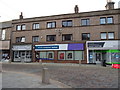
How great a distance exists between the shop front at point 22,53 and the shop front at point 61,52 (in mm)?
1956

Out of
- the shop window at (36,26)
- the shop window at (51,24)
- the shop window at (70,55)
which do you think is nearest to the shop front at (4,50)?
the shop window at (36,26)

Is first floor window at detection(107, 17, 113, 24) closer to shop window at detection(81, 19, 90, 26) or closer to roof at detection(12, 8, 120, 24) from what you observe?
roof at detection(12, 8, 120, 24)

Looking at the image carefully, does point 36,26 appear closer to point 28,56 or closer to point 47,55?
point 28,56

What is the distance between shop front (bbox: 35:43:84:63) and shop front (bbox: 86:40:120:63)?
150 cm

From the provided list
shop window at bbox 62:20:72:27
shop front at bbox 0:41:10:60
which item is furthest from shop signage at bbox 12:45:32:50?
shop window at bbox 62:20:72:27

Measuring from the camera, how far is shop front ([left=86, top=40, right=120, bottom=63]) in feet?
77.0

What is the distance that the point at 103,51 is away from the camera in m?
24.8

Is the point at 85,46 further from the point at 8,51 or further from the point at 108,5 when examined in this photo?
the point at 8,51

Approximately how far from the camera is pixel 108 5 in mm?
26297

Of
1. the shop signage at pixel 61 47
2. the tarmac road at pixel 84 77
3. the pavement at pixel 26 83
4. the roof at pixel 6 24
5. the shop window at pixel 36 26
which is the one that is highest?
the roof at pixel 6 24

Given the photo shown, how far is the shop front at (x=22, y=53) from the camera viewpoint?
28.7 m

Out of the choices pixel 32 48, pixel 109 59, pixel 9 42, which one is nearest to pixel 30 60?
pixel 32 48

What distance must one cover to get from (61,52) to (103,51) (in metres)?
8.01

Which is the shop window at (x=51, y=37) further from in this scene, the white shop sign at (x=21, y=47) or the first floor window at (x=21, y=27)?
the first floor window at (x=21, y=27)
